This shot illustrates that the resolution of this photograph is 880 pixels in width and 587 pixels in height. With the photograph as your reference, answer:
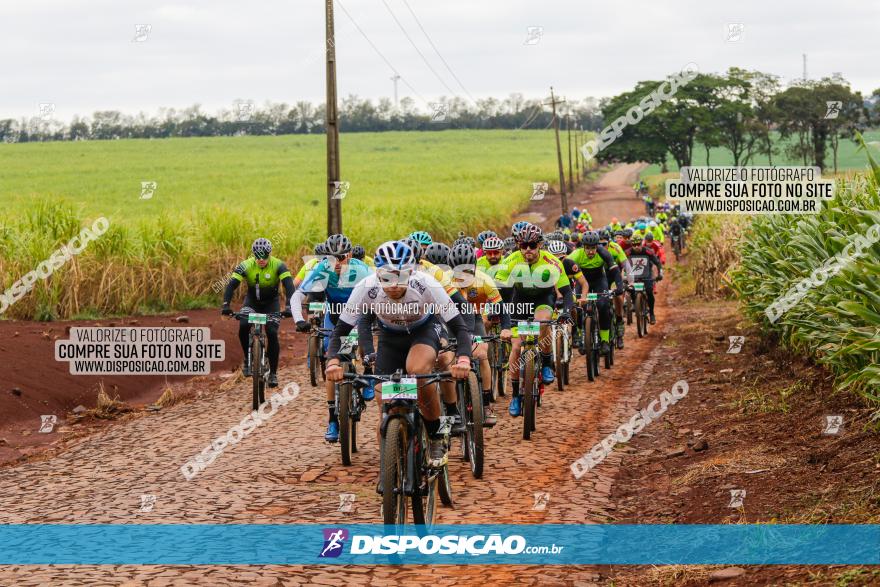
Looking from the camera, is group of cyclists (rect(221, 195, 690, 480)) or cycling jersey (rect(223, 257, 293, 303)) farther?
cycling jersey (rect(223, 257, 293, 303))

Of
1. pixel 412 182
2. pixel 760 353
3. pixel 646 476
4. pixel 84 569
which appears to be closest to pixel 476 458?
pixel 646 476

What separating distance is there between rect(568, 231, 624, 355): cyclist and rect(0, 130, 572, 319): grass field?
9.25 meters

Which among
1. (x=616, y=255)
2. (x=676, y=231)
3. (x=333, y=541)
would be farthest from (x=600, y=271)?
(x=676, y=231)

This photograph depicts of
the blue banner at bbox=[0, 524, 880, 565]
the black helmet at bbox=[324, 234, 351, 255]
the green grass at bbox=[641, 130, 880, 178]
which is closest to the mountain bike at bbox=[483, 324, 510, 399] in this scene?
the black helmet at bbox=[324, 234, 351, 255]

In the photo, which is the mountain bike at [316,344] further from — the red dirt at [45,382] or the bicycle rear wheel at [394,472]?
the bicycle rear wheel at [394,472]

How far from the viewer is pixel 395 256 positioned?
7840 mm

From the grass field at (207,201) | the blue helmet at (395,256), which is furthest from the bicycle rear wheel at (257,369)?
the grass field at (207,201)

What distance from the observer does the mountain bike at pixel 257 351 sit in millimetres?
13727

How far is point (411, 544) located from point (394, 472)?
0.74 meters

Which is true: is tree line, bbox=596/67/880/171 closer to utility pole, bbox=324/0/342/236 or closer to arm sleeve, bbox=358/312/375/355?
utility pole, bbox=324/0/342/236

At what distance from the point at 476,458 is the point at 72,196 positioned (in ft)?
149

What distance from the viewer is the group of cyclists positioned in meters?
8.25

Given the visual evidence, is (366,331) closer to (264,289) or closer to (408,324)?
(408,324)

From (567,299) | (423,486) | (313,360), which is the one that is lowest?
(313,360)
